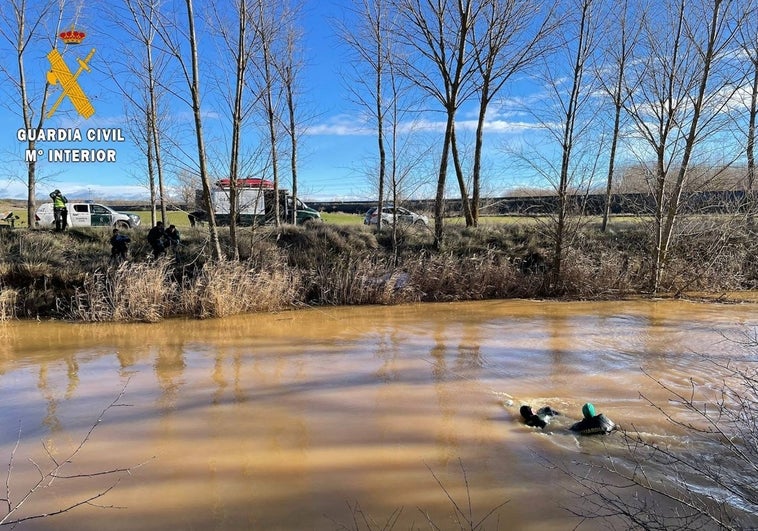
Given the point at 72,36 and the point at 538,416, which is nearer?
the point at 538,416

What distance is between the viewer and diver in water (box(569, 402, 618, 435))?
5.48m

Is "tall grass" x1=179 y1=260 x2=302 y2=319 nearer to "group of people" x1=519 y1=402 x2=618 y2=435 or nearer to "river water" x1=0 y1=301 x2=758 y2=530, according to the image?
"river water" x1=0 y1=301 x2=758 y2=530

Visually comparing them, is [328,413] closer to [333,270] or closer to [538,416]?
[538,416]

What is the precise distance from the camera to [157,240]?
14.6m

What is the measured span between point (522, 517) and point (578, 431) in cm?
173

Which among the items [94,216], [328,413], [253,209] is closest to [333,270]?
[253,209]

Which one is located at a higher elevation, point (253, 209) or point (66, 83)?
point (66, 83)

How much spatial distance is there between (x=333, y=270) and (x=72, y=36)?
1158 cm

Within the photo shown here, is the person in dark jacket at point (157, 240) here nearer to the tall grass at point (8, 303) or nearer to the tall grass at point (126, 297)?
the tall grass at point (126, 297)

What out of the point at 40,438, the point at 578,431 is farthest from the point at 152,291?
the point at 578,431

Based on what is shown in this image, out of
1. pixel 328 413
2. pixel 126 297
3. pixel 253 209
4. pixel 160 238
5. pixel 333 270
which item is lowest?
pixel 328 413

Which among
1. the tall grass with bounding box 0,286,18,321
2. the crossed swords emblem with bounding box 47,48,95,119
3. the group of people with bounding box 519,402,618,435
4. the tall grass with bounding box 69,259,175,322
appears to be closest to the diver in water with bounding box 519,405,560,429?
the group of people with bounding box 519,402,618,435

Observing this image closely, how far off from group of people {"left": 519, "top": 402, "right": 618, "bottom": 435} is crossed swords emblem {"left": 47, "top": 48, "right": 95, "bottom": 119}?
16.9 metres

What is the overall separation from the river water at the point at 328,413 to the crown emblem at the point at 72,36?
994 centimetres
